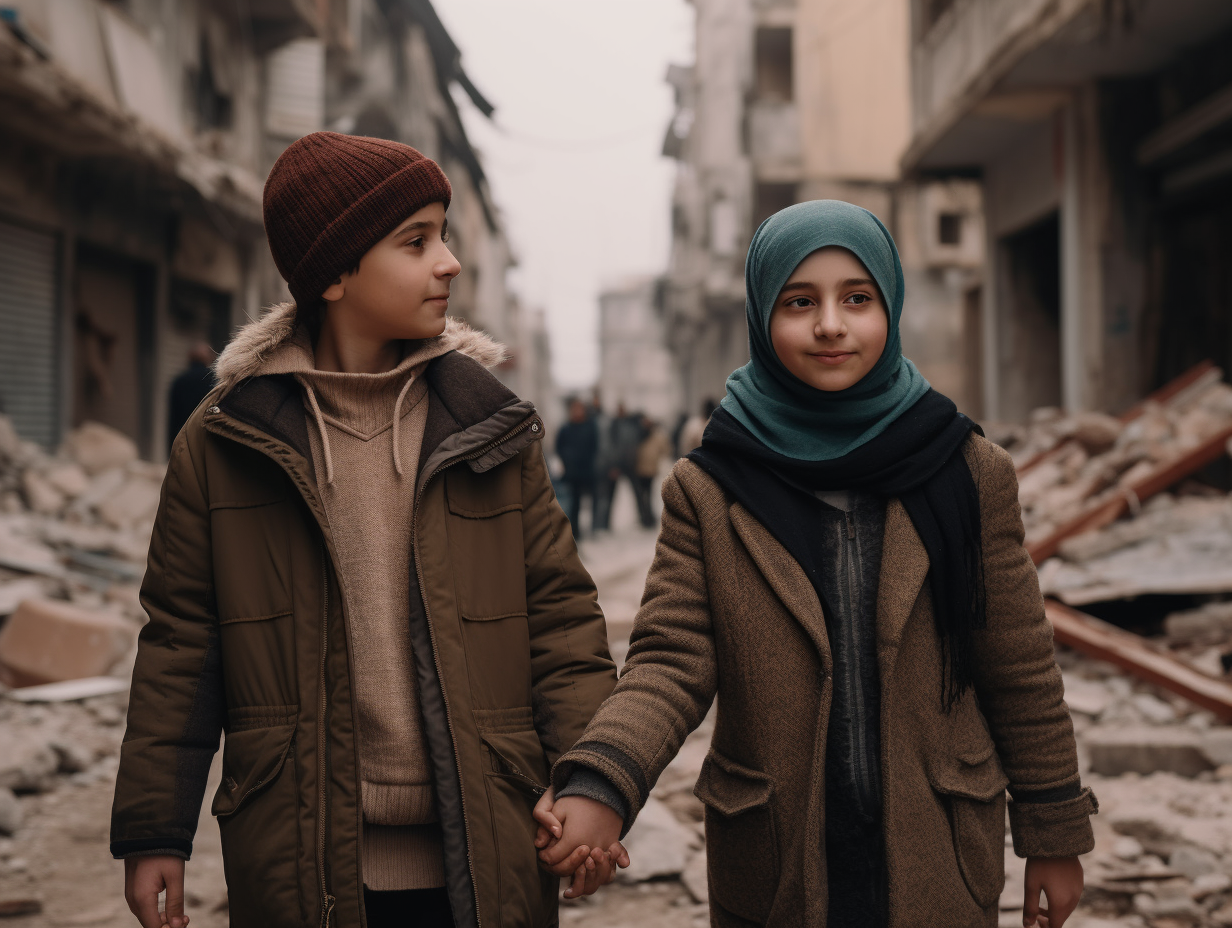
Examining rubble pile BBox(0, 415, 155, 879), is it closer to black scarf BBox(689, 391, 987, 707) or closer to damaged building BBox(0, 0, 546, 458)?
damaged building BBox(0, 0, 546, 458)

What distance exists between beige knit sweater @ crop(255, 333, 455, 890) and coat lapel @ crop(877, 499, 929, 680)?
2.65ft

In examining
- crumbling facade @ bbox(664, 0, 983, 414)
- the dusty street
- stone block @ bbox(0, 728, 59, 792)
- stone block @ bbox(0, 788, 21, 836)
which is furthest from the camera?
crumbling facade @ bbox(664, 0, 983, 414)

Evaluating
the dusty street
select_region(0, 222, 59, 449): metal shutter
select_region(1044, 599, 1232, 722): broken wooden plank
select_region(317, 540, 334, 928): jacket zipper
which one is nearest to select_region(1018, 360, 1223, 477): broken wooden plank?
select_region(1044, 599, 1232, 722): broken wooden plank

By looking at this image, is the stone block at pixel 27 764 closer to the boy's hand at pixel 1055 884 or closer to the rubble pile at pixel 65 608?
the rubble pile at pixel 65 608

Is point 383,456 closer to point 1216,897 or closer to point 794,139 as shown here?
point 1216,897

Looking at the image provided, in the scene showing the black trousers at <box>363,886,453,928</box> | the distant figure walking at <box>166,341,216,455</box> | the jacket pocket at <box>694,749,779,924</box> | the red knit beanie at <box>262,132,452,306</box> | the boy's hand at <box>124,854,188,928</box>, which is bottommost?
the black trousers at <box>363,886,453,928</box>

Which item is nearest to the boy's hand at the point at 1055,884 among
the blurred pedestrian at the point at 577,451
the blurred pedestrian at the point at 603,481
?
the blurred pedestrian at the point at 577,451

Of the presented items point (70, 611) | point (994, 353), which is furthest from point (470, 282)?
point (70, 611)

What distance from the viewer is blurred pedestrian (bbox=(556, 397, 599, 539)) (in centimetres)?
1480

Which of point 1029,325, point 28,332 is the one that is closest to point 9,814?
point 28,332

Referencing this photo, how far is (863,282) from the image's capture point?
191cm

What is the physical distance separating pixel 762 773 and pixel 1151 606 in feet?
17.9

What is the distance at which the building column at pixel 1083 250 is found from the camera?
11.2m

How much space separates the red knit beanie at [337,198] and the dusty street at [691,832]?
2.40 metres
